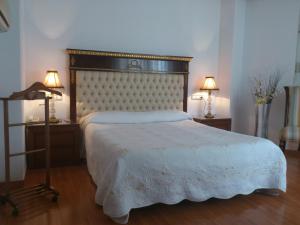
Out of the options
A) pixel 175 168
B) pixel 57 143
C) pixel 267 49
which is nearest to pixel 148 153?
pixel 175 168

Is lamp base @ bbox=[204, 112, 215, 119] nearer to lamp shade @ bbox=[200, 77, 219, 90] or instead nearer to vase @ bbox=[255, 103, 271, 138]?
lamp shade @ bbox=[200, 77, 219, 90]

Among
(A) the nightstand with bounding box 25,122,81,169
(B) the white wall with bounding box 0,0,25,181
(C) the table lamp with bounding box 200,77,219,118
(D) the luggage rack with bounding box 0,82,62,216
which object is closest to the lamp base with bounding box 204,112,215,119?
(C) the table lamp with bounding box 200,77,219,118

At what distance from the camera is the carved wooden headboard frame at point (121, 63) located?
144 inches

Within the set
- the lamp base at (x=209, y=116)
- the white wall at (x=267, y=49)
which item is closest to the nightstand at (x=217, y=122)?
the lamp base at (x=209, y=116)

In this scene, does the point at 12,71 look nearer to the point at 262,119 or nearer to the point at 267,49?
the point at 262,119

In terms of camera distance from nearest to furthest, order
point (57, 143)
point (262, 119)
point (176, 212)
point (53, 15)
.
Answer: point (176, 212) < point (57, 143) < point (53, 15) < point (262, 119)

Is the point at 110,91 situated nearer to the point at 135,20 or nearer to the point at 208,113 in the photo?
the point at 135,20

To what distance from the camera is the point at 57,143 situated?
3354 millimetres

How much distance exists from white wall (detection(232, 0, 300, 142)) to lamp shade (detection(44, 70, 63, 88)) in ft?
9.46

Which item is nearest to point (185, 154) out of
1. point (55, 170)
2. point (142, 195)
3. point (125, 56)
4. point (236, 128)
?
point (142, 195)

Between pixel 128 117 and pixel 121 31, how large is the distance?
1.34 m

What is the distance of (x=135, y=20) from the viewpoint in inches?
158

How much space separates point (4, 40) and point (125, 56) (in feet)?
5.64

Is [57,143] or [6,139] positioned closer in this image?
[6,139]
